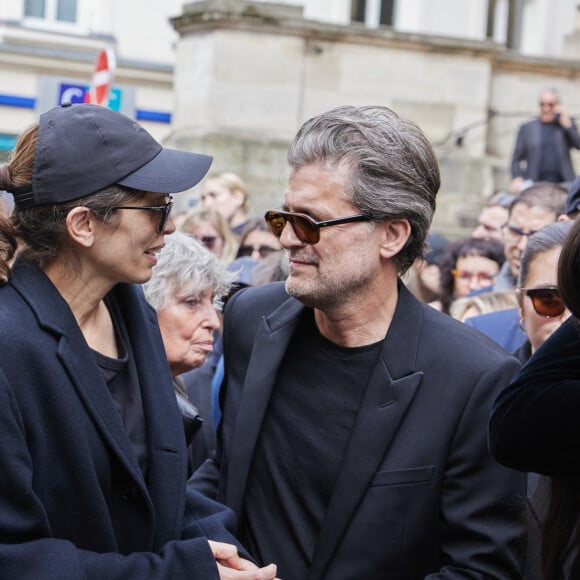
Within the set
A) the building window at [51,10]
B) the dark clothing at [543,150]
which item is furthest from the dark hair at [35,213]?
the building window at [51,10]

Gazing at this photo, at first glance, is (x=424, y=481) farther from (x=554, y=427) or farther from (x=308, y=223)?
(x=308, y=223)

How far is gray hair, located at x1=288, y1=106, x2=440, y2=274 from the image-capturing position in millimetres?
3246

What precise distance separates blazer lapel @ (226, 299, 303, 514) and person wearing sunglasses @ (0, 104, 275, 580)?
0.11 metres

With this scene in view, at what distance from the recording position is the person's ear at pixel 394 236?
332 centimetres

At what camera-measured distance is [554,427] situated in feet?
8.71

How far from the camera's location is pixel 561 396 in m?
2.66

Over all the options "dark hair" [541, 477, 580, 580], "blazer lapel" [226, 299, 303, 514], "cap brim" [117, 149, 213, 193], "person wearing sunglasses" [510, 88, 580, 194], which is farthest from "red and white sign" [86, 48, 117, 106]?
"dark hair" [541, 477, 580, 580]

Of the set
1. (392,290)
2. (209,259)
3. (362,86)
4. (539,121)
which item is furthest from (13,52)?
(392,290)

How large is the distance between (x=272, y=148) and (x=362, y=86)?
58.0 inches

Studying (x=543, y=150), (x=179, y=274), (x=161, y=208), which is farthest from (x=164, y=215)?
(x=543, y=150)

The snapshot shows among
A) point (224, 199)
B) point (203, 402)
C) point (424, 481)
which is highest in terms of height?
point (224, 199)

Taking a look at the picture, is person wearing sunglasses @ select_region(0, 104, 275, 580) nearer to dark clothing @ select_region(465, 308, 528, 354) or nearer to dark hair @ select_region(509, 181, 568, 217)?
dark clothing @ select_region(465, 308, 528, 354)

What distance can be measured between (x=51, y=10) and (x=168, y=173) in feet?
61.3

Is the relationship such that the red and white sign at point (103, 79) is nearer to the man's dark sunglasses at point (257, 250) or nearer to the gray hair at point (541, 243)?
the man's dark sunglasses at point (257, 250)
